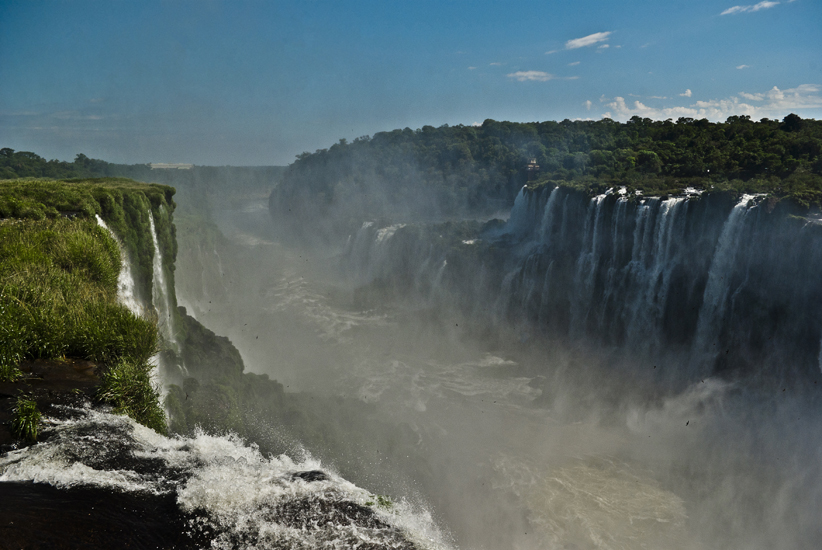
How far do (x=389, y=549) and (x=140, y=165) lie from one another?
12382 centimetres

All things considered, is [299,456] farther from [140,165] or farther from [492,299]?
[140,165]

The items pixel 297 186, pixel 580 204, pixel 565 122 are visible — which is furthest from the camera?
pixel 297 186

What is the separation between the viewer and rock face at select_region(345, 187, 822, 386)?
17203 millimetres

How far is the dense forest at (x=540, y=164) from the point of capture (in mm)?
26156

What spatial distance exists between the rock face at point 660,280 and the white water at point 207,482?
18680 millimetres

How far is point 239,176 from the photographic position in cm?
15100

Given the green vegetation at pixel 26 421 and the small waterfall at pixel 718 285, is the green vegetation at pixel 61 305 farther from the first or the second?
the small waterfall at pixel 718 285

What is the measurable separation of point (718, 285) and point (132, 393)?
22077 mm

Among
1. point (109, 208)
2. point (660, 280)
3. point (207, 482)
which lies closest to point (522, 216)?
point (660, 280)

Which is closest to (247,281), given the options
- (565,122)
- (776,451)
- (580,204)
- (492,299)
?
(492,299)

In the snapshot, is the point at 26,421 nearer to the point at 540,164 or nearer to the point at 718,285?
the point at 718,285

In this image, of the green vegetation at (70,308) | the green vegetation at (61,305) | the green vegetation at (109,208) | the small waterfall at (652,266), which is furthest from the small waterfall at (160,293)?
the small waterfall at (652,266)

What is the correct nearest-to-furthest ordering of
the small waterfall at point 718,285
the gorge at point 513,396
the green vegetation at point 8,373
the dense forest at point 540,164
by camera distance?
the gorge at point 513,396
the green vegetation at point 8,373
the small waterfall at point 718,285
the dense forest at point 540,164

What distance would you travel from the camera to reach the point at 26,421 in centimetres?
509
